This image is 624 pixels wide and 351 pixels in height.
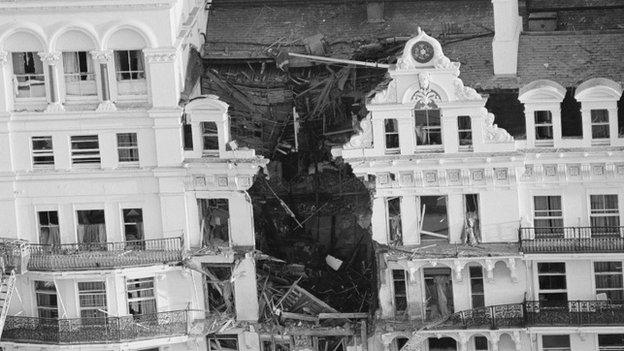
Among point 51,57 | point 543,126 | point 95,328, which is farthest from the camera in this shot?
point 95,328

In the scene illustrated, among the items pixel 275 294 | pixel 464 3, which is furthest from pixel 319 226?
pixel 464 3

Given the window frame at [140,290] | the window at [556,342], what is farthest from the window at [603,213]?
the window frame at [140,290]

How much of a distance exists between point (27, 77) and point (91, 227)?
619 centimetres

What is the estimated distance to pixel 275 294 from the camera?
98.1 metres

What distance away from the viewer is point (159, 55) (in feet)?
312

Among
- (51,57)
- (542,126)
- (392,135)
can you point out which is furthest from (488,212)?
(51,57)

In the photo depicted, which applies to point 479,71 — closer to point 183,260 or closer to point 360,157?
point 360,157

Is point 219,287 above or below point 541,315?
above

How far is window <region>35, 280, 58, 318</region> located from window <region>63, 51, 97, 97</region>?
7.43 metres

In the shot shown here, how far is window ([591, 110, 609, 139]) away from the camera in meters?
94.3

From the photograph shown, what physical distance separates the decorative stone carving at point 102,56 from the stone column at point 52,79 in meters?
1.35

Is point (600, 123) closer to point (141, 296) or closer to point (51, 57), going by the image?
point (141, 296)

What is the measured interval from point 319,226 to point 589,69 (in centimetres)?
1268

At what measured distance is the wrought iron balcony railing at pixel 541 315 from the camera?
9444 centimetres
